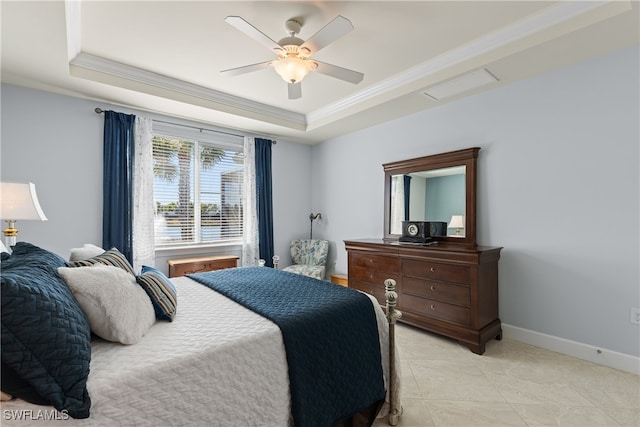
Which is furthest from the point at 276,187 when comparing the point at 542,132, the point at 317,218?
the point at 542,132

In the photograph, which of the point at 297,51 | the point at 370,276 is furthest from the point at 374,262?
the point at 297,51

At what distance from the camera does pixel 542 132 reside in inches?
109

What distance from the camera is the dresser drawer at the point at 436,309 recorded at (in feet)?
8.99

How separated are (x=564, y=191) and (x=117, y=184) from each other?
4.52m

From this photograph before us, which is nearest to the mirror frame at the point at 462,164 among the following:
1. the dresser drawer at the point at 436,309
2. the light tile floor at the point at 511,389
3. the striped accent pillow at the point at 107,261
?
the dresser drawer at the point at 436,309

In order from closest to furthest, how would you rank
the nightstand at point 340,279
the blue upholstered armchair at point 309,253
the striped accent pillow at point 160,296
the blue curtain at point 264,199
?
the striped accent pillow at point 160,296, the nightstand at point 340,279, the blue curtain at point 264,199, the blue upholstered armchair at point 309,253

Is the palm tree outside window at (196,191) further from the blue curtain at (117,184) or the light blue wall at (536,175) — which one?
the light blue wall at (536,175)

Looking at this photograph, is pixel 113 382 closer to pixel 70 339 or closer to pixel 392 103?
pixel 70 339

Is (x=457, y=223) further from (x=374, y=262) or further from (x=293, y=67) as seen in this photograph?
(x=293, y=67)

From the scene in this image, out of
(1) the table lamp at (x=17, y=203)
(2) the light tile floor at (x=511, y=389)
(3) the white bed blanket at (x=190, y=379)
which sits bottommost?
(2) the light tile floor at (x=511, y=389)

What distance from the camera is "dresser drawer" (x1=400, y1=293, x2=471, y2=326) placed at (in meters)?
2.74

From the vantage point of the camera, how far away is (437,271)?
2.93 m

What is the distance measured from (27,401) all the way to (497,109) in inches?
149

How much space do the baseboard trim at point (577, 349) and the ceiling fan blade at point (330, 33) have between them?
302cm
